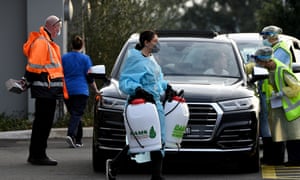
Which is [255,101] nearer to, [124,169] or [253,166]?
[253,166]

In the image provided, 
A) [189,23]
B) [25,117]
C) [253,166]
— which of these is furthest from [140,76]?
[189,23]

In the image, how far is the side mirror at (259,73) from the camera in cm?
1347

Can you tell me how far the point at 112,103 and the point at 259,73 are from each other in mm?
1889

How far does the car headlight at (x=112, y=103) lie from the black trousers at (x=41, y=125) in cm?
124

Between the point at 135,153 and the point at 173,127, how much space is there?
A: 0.46m

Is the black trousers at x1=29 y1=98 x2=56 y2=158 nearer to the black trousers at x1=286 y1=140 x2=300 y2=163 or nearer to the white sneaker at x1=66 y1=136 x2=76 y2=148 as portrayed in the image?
the white sneaker at x1=66 y1=136 x2=76 y2=148

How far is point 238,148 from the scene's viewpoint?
12.8 meters

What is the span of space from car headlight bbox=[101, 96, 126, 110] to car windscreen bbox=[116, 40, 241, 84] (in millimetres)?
988

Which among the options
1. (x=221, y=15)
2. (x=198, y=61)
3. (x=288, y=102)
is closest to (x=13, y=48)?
(x=198, y=61)

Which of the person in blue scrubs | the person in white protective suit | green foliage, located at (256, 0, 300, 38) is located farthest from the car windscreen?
green foliage, located at (256, 0, 300, 38)

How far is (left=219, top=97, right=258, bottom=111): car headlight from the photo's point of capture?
12703 millimetres

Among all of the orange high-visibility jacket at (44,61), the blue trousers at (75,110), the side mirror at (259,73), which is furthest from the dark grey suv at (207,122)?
the blue trousers at (75,110)

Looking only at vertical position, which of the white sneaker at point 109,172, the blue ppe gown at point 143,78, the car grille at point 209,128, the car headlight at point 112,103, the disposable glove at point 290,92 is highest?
the blue ppe gown at point 143,78

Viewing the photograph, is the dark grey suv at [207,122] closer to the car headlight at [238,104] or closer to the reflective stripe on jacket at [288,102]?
the car headlight at [238,104]
